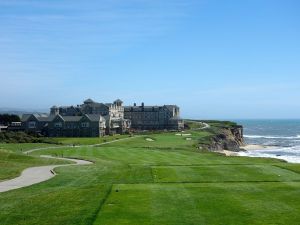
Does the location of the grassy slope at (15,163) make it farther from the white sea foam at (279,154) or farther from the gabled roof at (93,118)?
the gabled roof at (93,118)

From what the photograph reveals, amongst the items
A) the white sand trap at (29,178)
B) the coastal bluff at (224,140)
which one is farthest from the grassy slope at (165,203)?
the coastal bluff at (224,140)

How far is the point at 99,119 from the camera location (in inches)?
5133

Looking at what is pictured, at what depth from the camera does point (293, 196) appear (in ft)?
83.6

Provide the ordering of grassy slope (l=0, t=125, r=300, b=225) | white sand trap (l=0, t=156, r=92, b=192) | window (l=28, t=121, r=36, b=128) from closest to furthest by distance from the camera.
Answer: grassy slope (l=0, t=125, r=300, b=225) → white sand trap (l=0, t=156, r=92, b=192) → window (l=28, t=121, r=36, b=128)

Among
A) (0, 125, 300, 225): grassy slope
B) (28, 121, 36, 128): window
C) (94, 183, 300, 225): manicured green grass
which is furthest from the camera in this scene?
(28, 121, 36, 128): window

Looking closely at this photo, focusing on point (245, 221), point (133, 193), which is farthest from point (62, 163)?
point (245, 221)

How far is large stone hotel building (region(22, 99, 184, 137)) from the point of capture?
435ft

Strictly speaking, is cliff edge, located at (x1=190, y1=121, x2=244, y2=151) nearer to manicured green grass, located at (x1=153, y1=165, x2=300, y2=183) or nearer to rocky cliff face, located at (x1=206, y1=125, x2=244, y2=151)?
rocky cliff face, located at (x1=206, y1=125, x2=244, y2=151)

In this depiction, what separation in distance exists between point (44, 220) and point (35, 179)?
18992 mm

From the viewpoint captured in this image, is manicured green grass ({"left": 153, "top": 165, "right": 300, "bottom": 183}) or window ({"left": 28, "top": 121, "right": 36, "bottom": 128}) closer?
manicured green grass ({"left": 153, "top": 165, "right": 300, "bottom": 183})

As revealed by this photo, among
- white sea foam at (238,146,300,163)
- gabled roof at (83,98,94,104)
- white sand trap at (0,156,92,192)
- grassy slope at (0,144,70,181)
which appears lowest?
white sea foam at (238,146,300,163)

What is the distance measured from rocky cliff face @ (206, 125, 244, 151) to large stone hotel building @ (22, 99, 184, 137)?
20.7 meters

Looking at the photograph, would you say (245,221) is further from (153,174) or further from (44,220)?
(153,174)

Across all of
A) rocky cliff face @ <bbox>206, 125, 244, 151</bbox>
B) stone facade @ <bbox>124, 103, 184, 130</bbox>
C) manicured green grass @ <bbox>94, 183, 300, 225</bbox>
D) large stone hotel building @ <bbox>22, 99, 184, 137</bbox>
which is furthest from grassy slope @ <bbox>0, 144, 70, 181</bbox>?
stone facade @ <bbox>124, 103, 184, 130</bbox>
